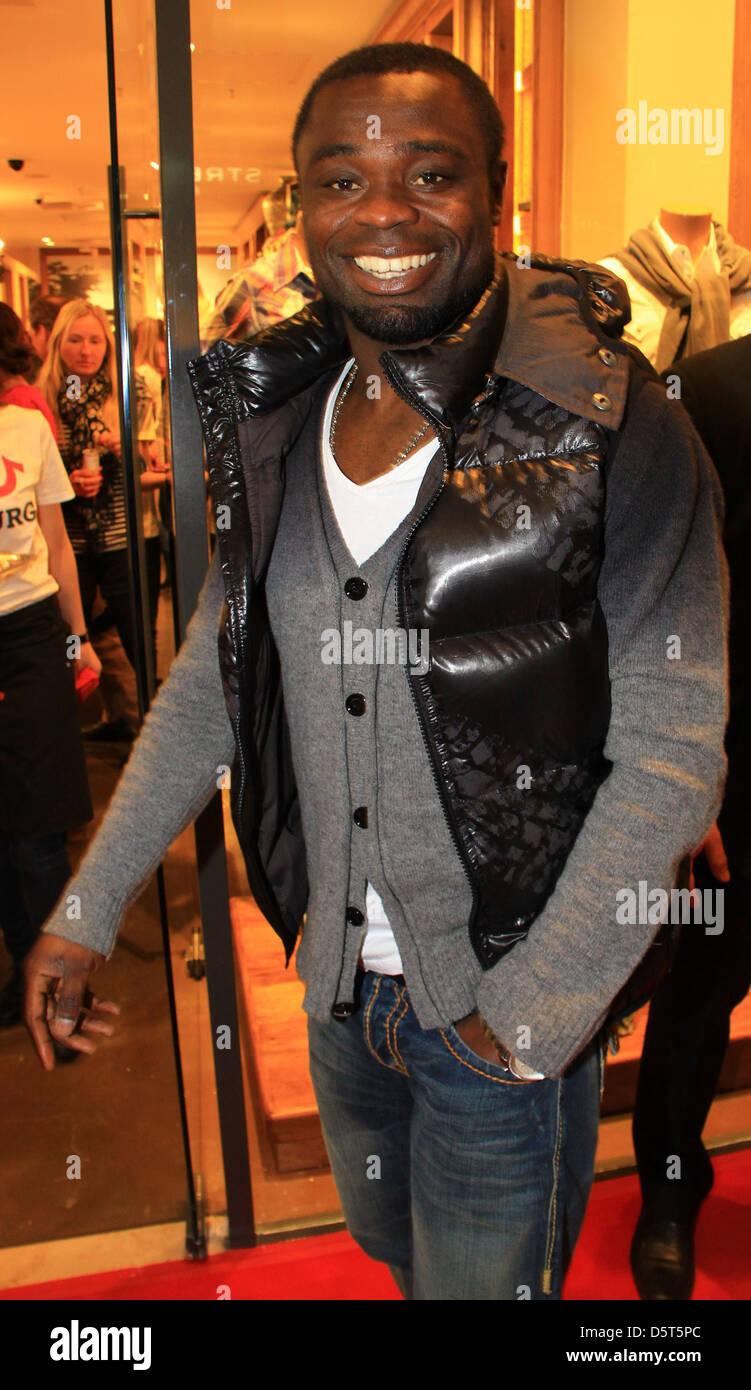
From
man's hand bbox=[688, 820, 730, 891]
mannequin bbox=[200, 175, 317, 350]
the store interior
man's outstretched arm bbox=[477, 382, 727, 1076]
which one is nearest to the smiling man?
man's outstretched arm bbox=[477, 382, 727, 1076]

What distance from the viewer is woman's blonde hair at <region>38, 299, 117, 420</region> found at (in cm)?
157

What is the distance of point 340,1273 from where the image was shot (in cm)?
176

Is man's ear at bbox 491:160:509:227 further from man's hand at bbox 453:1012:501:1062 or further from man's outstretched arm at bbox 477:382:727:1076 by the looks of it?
man's hand at bbox 453:1012:501:1062

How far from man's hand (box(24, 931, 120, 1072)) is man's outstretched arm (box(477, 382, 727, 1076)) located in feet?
1.48

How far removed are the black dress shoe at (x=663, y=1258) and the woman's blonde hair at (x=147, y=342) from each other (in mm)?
1651

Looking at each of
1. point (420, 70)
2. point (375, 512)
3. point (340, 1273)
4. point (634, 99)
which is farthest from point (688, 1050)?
point (634, 99)

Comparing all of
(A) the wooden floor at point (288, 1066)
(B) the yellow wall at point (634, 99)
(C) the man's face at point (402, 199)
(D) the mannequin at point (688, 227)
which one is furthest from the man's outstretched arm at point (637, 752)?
(B) the yellow wall at point (634, 99)

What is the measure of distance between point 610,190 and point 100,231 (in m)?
1.84

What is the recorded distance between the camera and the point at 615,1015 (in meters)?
0.90

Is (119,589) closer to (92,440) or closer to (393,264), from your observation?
(92,440)

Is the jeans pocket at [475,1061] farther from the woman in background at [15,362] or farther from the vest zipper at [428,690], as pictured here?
the woman in background at [15,362]

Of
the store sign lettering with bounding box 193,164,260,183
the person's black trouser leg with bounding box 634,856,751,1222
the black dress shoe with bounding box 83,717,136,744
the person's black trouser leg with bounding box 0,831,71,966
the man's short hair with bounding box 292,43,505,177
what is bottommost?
the person's black trouser leg with bounding box 634,856,751,1222
